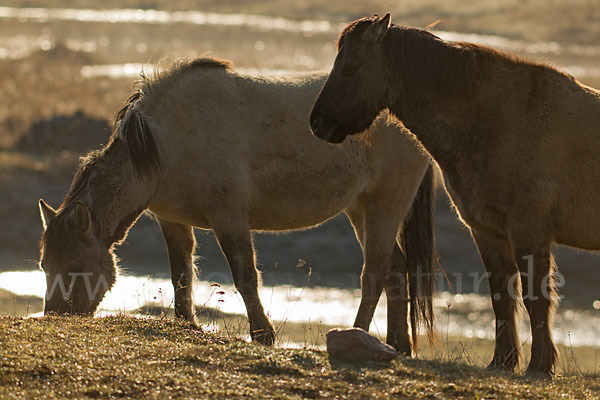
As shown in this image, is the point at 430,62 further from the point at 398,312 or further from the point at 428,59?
the point at 398,312

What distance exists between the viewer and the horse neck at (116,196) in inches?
272

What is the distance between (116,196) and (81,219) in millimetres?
433

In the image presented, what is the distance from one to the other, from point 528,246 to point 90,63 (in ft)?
127

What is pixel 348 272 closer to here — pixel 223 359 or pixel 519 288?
pixel 519 288

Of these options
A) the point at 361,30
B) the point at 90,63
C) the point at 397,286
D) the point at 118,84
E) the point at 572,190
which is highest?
the point at 90,63

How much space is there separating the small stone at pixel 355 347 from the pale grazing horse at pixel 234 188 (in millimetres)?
1408

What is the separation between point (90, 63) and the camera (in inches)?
1651

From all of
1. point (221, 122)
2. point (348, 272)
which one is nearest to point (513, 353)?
point (221, 122)

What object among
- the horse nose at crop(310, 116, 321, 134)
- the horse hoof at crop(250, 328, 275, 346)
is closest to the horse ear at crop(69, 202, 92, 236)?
the horse hoof at crop(250, 328, 275, 346)

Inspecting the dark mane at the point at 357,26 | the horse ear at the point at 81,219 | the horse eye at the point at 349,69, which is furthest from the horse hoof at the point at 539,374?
the horse ear at the point at 81,219

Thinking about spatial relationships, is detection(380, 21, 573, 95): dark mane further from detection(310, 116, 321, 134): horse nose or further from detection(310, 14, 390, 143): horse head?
detection(310, 116, 321, 134): horse nose

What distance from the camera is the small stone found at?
551cm

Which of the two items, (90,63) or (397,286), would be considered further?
(90,63)

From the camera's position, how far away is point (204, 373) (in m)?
4.98
